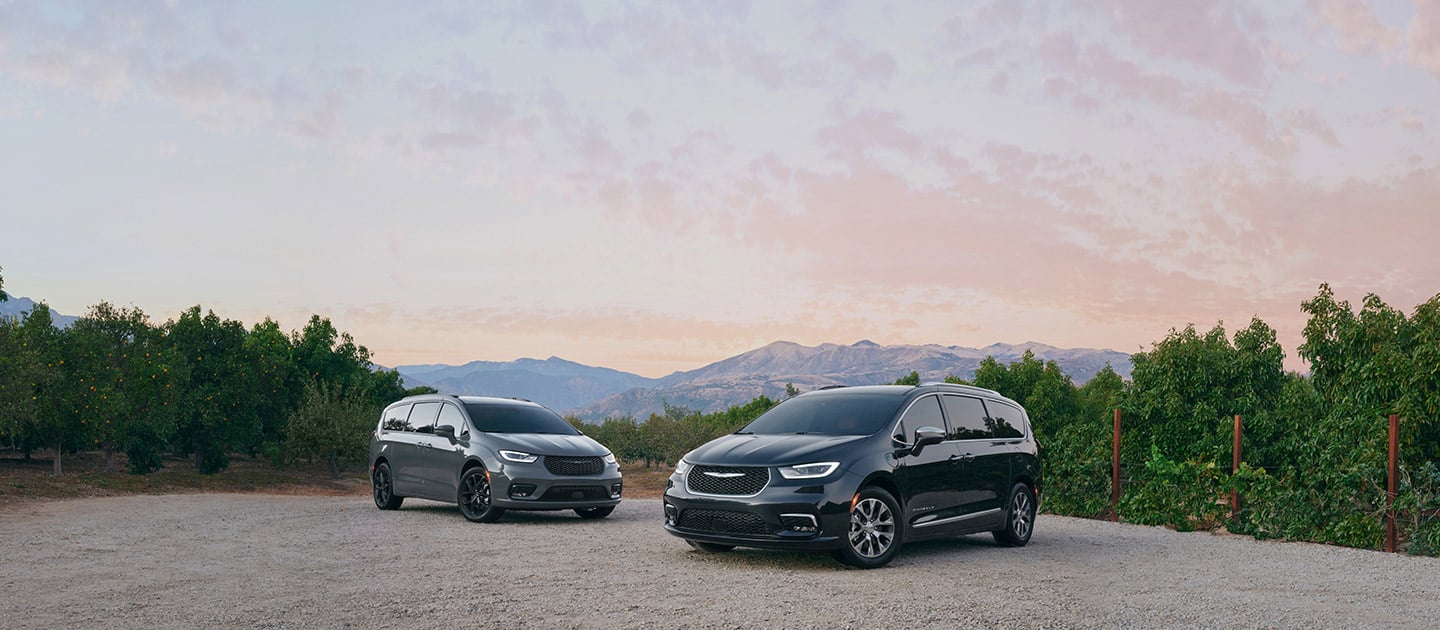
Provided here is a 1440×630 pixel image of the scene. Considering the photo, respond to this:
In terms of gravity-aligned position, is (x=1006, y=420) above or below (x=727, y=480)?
above

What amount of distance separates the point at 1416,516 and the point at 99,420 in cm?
2939

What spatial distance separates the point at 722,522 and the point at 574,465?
5.44 m

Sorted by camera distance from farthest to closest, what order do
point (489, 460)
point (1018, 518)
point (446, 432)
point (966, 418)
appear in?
point (446, 432) → point (489, 460) → point (1018, 518) → point (966, 418)

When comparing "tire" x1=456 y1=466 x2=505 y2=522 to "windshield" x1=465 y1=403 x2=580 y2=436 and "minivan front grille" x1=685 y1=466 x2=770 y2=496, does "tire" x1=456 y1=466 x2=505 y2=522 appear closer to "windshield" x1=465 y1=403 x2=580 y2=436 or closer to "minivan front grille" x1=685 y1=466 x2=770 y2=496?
"windshield" x1=465 y1=403 x2=580 y2=436

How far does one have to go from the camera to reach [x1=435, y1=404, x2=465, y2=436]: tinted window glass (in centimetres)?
1612

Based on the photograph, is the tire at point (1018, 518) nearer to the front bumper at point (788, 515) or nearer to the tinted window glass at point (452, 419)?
the front bumper at point (788, 515)

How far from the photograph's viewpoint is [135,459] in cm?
3391

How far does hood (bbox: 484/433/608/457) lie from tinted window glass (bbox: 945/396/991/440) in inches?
215

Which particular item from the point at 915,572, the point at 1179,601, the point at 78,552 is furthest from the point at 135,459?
the point at 1179,601

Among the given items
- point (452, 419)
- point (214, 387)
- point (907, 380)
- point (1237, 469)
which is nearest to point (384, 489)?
point (452, 419)

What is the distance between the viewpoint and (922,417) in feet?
37.7

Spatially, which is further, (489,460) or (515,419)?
(515,419)

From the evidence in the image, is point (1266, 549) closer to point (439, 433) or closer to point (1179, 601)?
point (1179, 601)

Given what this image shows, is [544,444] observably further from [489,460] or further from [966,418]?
[966,418]
